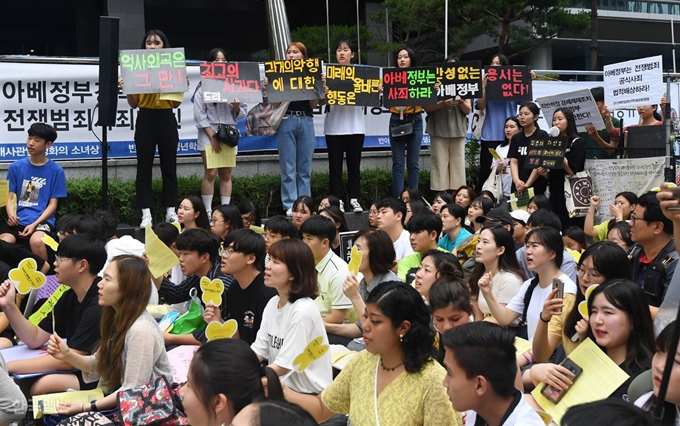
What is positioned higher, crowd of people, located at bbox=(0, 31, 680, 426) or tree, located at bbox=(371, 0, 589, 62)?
tree, located at bbox=(371, 0, 589, 62)

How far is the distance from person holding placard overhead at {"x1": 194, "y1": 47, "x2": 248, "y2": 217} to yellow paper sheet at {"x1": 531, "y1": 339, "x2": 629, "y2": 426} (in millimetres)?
6091

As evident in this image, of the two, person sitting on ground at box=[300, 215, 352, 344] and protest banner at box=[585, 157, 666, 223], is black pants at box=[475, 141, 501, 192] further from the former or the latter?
person sitting on ground at box=[300, 215, 352, 344]

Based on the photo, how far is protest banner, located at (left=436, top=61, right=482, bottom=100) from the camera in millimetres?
9672

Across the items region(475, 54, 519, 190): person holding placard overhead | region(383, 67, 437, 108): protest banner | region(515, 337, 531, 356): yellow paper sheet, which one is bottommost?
region(515, 337, 531, 356): yellow paper sheet

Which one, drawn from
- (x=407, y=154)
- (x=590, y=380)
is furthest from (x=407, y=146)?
(x=590, y=380)

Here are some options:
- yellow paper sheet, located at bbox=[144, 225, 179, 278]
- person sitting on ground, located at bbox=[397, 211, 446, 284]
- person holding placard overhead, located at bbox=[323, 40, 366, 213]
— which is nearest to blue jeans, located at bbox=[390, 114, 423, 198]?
person holding placard overhead, located at bbox=[323, 40, 366, 213]

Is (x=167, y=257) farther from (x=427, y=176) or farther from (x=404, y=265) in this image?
(x=427, y=176)

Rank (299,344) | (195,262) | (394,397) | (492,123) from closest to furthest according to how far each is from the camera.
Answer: (394,397), (299,344), (195,262), (492,123)

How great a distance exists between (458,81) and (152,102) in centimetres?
347

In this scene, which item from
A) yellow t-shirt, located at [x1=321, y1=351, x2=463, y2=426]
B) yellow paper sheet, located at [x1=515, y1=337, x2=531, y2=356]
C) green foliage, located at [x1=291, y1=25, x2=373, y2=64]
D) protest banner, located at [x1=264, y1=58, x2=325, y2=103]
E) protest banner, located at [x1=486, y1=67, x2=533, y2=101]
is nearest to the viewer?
yellow t-shirt, located at [x1=321, y1=351, x2=463, y2=426]

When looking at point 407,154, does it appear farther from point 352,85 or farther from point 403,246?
point 403,246

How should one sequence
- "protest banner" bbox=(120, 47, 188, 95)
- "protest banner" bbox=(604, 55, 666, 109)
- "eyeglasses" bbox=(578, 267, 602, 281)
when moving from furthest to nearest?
"protest banner" bbox=(604, 55, 666, 109), "protest banner" bbox=(120, 47, 188, 95), "eyeglasses" bbox=(578, 267, 602, 281)

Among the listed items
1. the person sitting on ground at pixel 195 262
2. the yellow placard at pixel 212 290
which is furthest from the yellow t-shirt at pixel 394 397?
the person sitting on ground at pixel 195 262

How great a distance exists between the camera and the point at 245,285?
5.30m
